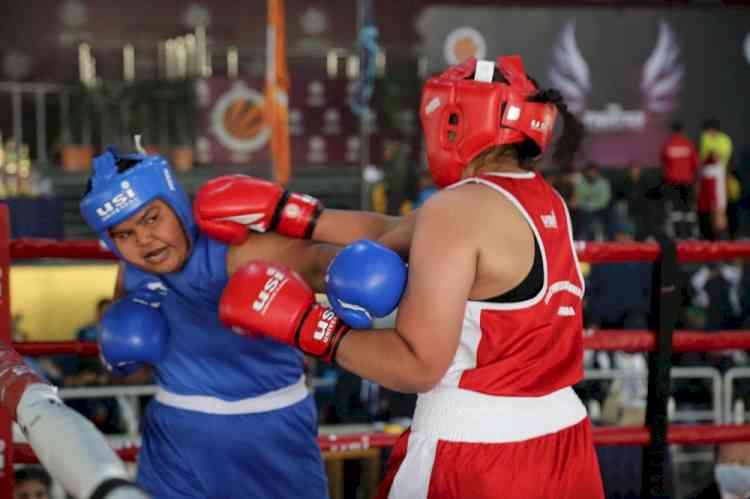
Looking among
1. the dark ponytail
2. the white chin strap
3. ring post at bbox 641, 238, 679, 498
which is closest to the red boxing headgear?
the white chin strap

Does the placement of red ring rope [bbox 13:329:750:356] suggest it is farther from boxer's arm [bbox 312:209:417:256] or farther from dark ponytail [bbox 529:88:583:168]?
dark ponytail [bbox 529:88:583:168]

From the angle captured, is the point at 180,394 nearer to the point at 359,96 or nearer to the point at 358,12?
the point at 359,96

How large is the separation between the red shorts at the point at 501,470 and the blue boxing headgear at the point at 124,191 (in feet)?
2.93

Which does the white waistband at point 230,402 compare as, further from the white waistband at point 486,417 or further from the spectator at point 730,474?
the spectator at point 730,474

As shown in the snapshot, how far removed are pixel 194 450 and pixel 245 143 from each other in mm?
9399

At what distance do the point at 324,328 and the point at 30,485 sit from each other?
2374 mm

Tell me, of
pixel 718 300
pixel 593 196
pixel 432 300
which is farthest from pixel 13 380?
pixel 593 196

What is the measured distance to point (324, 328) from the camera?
209cm

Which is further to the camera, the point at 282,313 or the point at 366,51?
the point at 366,51

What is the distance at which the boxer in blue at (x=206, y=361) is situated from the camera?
103 inches

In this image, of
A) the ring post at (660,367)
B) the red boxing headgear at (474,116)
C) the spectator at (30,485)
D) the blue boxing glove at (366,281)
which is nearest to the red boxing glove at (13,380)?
the blue boxing glove at (366,281)

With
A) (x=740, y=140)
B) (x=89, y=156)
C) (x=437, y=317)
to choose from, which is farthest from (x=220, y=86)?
(x=437, y=317)

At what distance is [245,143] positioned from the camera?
11.9m

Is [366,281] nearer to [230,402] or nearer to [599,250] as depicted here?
[230,402]
